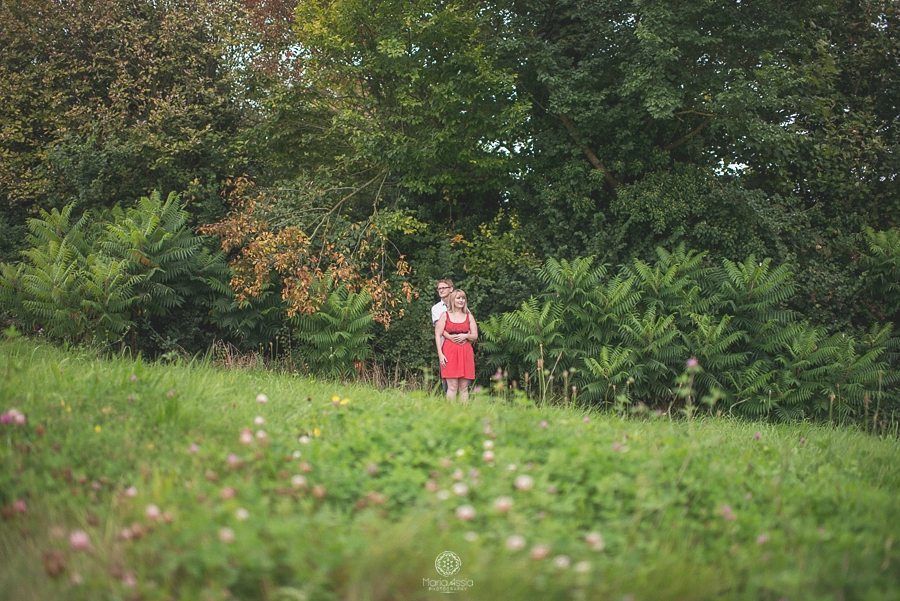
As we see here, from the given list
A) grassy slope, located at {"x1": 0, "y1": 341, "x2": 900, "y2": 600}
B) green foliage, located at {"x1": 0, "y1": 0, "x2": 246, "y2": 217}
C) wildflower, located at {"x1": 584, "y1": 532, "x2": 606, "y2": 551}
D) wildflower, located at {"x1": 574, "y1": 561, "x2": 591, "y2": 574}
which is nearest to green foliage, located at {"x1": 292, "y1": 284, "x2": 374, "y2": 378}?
green foliage, located at {"x1": 0, "y1": 0, "x2": 246, "y2": 217}

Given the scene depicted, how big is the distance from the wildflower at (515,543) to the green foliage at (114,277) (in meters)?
9.50

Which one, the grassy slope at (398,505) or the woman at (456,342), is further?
the woman at (456,342)

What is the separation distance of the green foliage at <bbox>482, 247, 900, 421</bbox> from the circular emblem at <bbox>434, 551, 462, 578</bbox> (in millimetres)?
7653

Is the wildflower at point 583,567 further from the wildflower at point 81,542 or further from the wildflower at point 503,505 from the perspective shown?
the wildflower at point 81,542

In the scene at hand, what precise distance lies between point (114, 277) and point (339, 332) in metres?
3.73

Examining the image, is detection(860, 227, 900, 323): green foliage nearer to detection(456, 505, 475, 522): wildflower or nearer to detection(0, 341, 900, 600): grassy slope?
detection(0, 341, 900, 600): grassy slope

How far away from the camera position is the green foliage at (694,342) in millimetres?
10852

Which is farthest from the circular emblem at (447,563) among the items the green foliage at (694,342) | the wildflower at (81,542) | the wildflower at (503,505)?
the green foliage at (694,342)

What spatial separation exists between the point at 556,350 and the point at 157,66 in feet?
34.2

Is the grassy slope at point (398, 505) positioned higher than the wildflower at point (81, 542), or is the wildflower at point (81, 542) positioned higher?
the grassy slope at point (398, 505)

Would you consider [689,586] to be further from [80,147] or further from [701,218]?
[80,147]

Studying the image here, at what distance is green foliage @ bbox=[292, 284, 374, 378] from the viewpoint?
11.9m

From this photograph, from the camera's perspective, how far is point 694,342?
11273mm

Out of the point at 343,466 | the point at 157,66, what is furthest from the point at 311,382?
the point at 157,66
